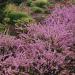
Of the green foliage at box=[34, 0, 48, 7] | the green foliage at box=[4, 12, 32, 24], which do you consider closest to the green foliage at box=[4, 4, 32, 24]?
the green foliage at box=[4, 12, 32, 24]

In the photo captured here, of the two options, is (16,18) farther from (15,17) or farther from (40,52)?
(40,52)

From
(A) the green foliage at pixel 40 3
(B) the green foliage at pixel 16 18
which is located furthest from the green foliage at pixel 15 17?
(A) the green foliage at pixel 40 3

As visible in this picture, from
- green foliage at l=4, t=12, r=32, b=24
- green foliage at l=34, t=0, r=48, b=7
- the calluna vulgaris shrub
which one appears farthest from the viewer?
green foliage at l=34, t=0, r=48, b=7

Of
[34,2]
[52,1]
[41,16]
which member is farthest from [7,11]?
[52,1]

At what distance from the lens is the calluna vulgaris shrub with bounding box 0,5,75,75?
20.9 ft

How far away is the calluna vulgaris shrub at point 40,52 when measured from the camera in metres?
6.38

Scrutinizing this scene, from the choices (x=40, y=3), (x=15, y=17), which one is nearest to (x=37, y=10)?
(x=40, y=3)

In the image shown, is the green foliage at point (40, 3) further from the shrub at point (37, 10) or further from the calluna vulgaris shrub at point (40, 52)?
the calluna vulgaris shrub at point (40, 52)

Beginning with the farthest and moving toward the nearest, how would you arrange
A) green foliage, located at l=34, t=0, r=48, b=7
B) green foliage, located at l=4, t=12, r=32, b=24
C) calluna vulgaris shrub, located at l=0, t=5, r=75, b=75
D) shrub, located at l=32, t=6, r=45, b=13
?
green foliage, located at l=34, t=0, r=48, b=7, shrub, located at l=32, t=6, r=45, b=13, green foliage, located at l=4, t=12, r=32, b=24, calluna vulgaris shrub, located at l=0, t=5, r=75, b=75

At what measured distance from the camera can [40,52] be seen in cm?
686

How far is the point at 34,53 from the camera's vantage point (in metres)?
6.65

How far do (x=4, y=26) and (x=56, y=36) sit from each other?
8.93 feet

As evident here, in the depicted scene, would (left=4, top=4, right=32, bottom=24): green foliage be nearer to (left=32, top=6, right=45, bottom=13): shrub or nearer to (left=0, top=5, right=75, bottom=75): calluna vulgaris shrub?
(left=32, top=6, right=45, bottom=13): shrub

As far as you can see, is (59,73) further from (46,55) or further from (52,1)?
(52,1)
